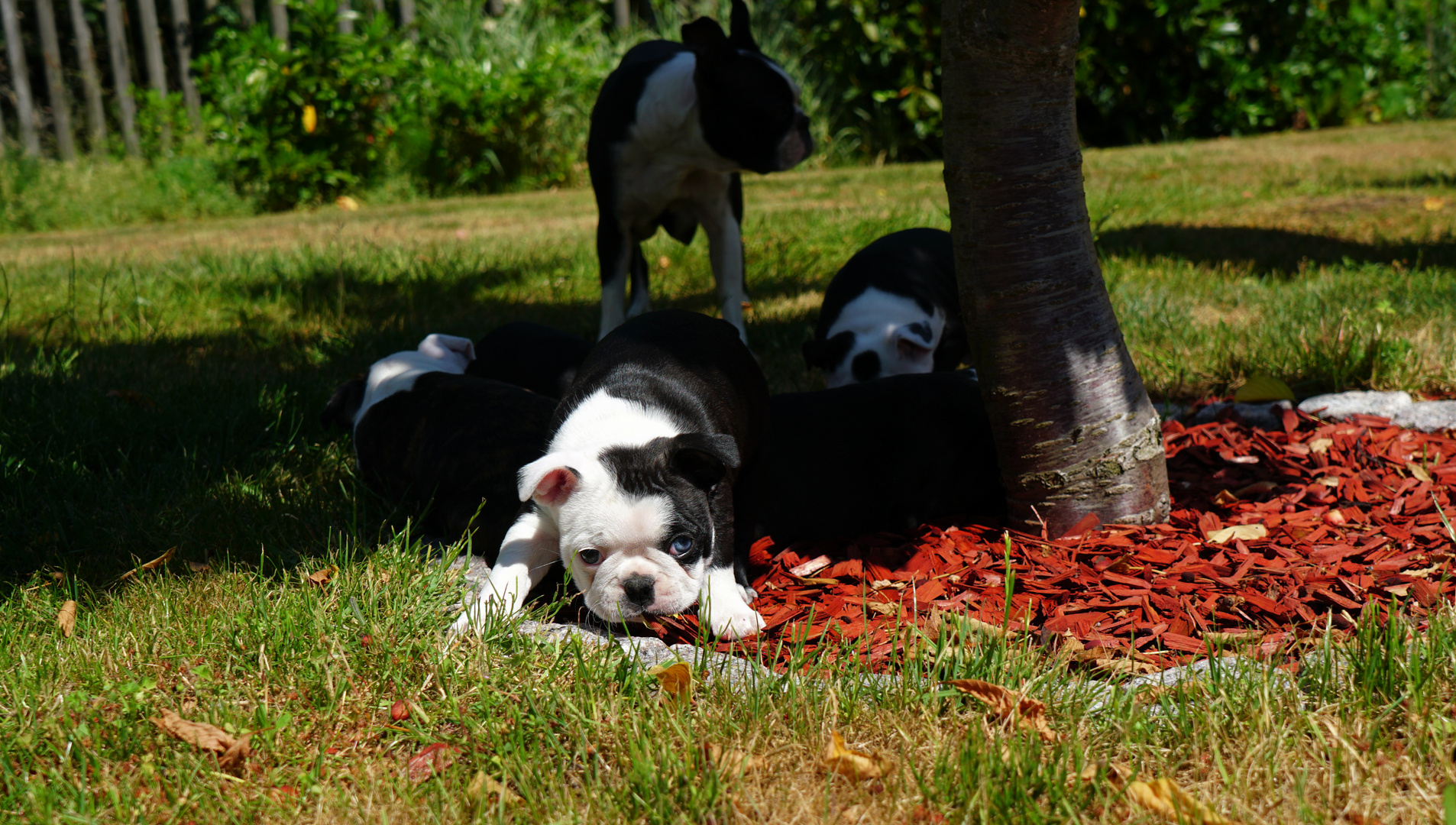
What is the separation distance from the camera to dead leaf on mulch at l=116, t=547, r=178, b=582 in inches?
117

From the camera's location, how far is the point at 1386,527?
308cm

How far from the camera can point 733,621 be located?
9.14 ft

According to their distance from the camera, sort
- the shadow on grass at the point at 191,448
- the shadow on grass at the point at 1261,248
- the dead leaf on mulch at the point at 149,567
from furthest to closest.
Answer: the shadow on grass at the point at 1261,248 < the shadow on grass at the point at 191,448 < the dead leaf on mulch at the point at 149,567

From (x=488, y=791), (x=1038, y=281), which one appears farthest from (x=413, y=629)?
(x=1038, y=281)

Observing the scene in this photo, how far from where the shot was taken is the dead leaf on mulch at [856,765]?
2006mm

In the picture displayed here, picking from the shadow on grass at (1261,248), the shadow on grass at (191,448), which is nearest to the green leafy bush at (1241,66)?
the shadow on grass at (1261,248)

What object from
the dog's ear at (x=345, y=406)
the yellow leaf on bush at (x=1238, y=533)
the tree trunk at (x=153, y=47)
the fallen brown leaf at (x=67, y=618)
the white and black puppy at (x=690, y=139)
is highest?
the tree trunk at (x=153, y=47)

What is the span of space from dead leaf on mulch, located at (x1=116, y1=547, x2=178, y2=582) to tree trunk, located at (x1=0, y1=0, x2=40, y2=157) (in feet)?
41.6

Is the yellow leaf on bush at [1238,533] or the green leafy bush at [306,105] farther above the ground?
the green leafy bush at [306,105]

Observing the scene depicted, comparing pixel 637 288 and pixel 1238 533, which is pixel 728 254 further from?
pixel 1238 533

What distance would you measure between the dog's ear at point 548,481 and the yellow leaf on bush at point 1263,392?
298 cm

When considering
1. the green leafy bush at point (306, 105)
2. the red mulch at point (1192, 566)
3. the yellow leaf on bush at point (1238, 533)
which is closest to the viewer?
the red mulch at point (1192, 566)

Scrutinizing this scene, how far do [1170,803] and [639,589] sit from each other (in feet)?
4.30

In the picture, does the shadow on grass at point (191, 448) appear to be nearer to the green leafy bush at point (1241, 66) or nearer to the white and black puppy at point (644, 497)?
the white and black puppy at point (644, 497)
